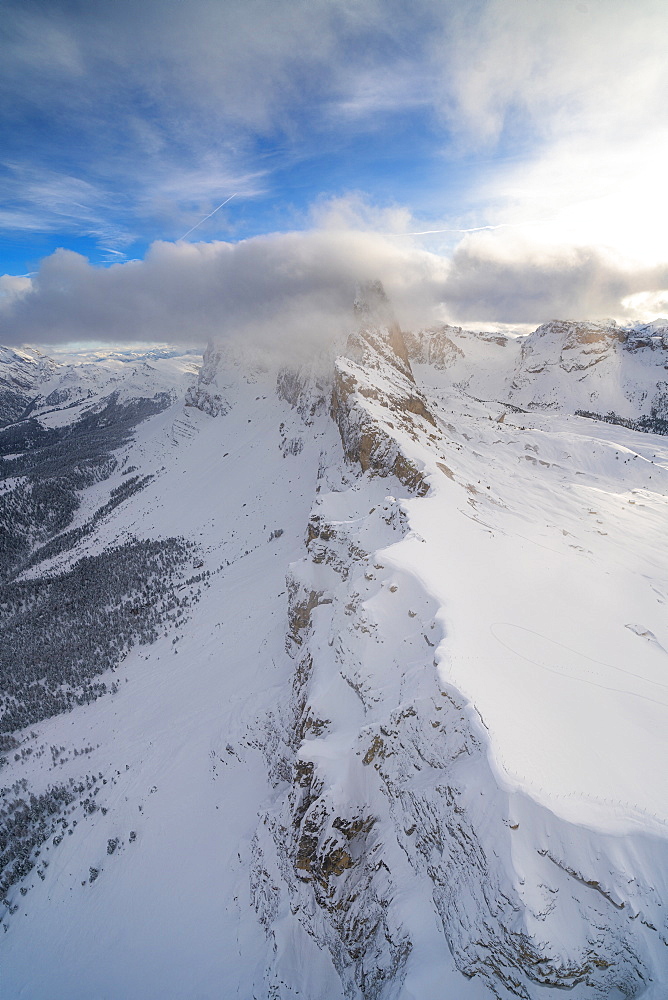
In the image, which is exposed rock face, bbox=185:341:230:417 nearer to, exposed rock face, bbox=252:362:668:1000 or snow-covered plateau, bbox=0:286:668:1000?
snow-covered plateau, bbox=0:286:668:1000

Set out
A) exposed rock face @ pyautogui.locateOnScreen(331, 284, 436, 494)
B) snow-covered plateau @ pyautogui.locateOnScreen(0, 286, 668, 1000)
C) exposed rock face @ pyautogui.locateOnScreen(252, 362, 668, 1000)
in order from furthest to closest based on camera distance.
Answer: exposed rock face @ pyautogui.locateOnScreen(331, 284, 436, 494)
snow-covered plateau @ pyautogui.locateOnScreen(0, 286, 668, 1000)
exposed rock face @ pyautogui.locateOnScreen(252, 362, 668, 1000)

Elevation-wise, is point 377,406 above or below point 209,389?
above

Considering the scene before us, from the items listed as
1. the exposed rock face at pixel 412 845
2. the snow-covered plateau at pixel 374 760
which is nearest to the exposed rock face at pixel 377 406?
the snow-covered plateau at pixel 374 760

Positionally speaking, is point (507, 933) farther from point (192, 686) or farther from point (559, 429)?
point (559, 429)

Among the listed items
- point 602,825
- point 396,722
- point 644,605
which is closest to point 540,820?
point 602,825

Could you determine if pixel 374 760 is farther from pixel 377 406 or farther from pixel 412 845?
pixel 377 406

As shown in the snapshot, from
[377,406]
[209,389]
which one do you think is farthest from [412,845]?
[209,389]

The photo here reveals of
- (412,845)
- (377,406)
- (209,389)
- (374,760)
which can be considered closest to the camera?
A: (412,845)

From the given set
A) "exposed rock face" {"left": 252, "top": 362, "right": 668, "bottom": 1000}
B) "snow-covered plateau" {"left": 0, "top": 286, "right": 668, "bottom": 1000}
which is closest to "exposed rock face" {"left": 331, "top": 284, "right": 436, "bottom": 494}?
"snow-covered plateau" {"left": 0, "top": 286, "right": 668, "bottom": 1000}
